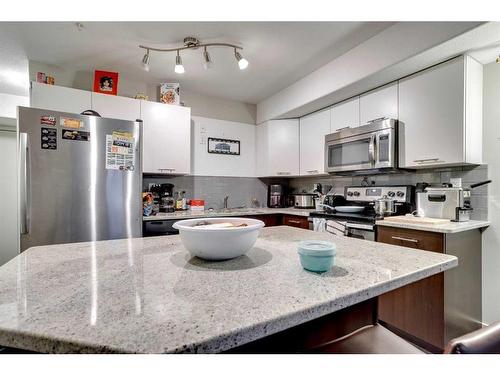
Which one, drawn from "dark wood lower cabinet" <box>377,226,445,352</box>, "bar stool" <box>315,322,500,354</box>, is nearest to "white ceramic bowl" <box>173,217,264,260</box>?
"bar stool" <box>315,322,500,354</box>

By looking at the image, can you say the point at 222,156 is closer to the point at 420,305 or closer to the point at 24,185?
the point at 24,185

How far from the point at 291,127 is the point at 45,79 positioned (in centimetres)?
264

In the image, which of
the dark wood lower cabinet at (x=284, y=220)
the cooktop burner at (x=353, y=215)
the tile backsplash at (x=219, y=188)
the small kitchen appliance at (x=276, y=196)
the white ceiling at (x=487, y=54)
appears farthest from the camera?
the small kitchen appliance at (x=276, y=196)

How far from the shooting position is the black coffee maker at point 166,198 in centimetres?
285

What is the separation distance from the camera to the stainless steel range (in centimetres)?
211

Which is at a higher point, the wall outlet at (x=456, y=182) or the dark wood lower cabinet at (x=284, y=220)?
the wall outlet at (x=456, y=182)

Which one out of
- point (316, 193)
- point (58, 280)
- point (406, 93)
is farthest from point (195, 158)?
point (58, 280)

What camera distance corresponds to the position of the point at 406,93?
213 cm

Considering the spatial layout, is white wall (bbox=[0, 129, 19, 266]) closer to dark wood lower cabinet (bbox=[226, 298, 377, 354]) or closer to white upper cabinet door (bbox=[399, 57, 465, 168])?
dark wood lower cabinet (bbox=[226, 298, 377, 354])

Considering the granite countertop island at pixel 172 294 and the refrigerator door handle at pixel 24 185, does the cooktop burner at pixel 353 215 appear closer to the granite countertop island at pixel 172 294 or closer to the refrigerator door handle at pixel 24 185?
the granite countertop island at pixel 172 294

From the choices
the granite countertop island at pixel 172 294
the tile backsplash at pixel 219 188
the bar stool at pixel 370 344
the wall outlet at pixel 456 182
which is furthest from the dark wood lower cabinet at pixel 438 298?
the tile backsplash at pixel 219 188

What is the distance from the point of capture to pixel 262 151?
3.52 m

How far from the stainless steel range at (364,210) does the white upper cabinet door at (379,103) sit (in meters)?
0.69

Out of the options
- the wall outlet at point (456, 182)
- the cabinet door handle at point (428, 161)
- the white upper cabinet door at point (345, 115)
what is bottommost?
the wall outlet at point (456, 182)
